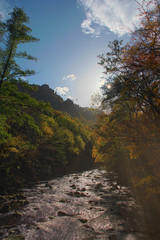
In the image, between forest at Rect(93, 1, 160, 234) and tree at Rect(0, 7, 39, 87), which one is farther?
tree at Rect(0, 7, 39, 87)

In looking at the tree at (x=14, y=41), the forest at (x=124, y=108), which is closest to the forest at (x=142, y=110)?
the forest at (x=124, y=108)

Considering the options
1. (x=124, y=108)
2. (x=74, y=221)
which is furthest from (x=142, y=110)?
(x=74, y=221)

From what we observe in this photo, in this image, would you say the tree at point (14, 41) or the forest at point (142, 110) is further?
the tree at point (14, 41)

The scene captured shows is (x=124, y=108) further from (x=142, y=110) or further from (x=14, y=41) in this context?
(x=14, y=41)

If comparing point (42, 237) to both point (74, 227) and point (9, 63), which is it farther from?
point (9, 63)

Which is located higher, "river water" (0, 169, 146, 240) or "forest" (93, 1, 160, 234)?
"forest" (93, 1, 160, 234)

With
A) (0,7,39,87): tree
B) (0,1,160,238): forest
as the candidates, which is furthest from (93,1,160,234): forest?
(0,7,39,87): tree

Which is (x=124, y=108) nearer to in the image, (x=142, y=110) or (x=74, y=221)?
(x=142, y=110)

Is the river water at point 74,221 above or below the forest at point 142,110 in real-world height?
below

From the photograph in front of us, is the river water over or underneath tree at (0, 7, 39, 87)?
underneath

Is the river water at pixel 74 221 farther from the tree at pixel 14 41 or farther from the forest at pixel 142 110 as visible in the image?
the tree at pixel 14 41

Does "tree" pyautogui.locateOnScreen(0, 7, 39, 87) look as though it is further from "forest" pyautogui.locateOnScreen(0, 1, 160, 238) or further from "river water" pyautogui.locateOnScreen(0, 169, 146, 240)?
"river water" pyautogui.locateOnScreen(0, 169, 146, 240)

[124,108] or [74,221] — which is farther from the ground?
[124,108]

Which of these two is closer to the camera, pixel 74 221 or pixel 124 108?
pixel 74 221
